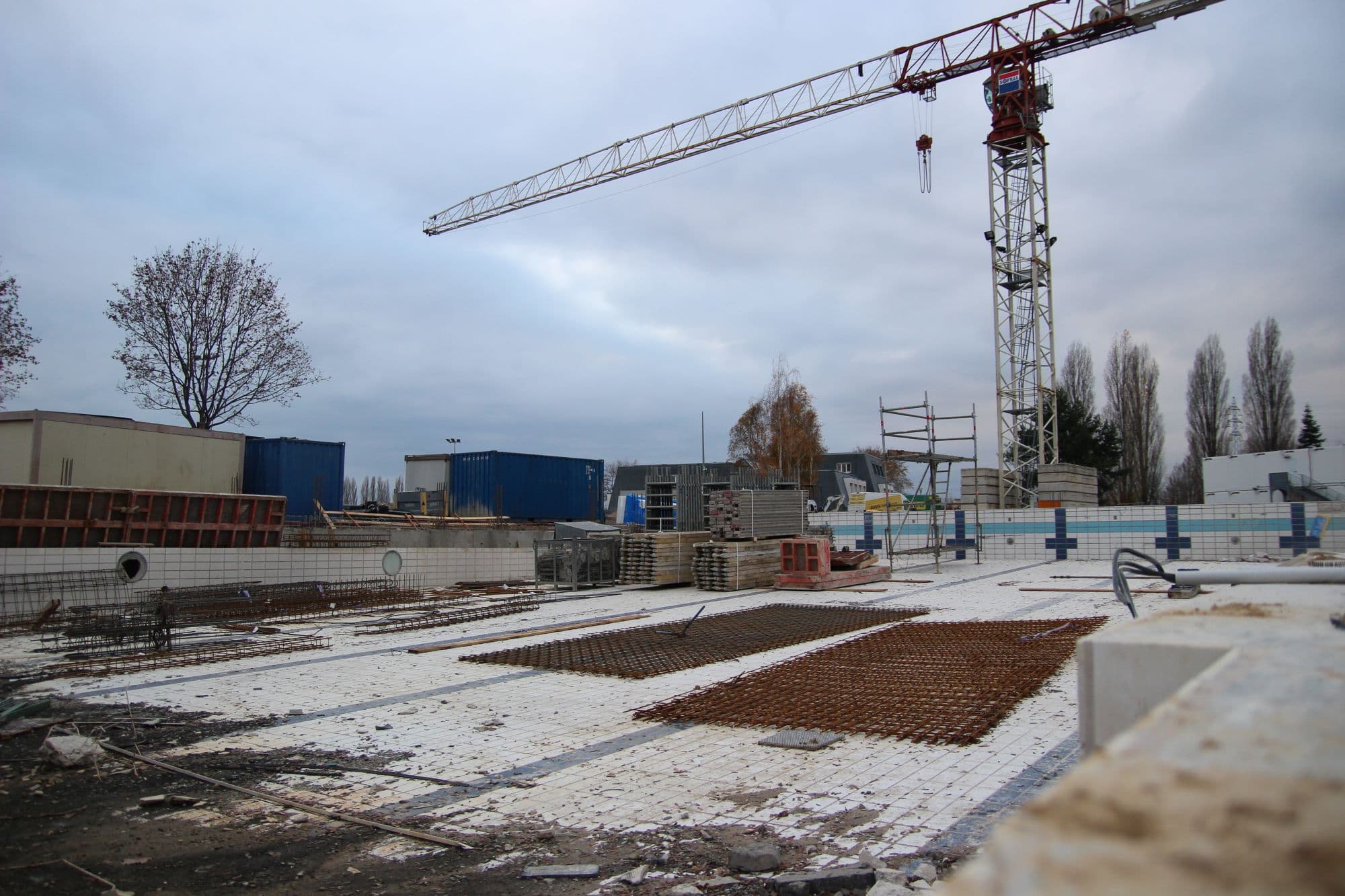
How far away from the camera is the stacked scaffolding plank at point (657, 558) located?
827 inches

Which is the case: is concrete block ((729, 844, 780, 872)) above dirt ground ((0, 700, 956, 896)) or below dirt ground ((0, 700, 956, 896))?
above

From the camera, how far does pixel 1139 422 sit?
4209cm

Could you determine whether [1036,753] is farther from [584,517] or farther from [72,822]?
[584,517]

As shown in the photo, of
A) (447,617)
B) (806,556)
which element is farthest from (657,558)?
(447,617)

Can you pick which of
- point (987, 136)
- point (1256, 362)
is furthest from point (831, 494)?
point (987, 136)

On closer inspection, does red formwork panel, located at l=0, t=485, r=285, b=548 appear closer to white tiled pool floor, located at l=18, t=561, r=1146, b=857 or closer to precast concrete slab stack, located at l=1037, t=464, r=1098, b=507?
white tiled pool floor, located at l=18, t=561, r=1146, b=857

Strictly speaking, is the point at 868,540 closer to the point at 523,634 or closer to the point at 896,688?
the point at 523,634

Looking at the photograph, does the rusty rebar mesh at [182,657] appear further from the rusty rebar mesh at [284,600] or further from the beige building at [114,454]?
the beige building at [114,454]

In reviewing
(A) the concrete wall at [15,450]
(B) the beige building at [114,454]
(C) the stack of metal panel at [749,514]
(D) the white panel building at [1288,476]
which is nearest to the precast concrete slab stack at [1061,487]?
(D) the white panel building at [1288,476]

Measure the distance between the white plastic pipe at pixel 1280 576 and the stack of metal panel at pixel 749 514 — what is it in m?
17.2

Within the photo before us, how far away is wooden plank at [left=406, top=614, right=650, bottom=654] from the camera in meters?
11.3

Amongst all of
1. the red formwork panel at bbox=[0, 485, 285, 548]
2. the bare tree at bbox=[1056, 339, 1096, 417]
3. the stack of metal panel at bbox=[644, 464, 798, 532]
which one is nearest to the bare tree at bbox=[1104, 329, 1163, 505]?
the bare tree at bbox=[1056, 339, 1096, 417]

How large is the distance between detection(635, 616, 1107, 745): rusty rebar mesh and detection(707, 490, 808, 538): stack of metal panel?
9451 mm

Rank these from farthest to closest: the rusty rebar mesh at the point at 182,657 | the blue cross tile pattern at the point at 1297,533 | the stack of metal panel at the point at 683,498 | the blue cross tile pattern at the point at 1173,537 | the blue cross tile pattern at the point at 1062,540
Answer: the blue cross tile pattern at the point at 1062,540 < the stack of metal panel at the point at 683,498 < the blue cross tile pattern at the point at 1173,537 < the blue cross tile pattern at the point at 1297,533 < the rusty rebar mesh at the point at 182,657
